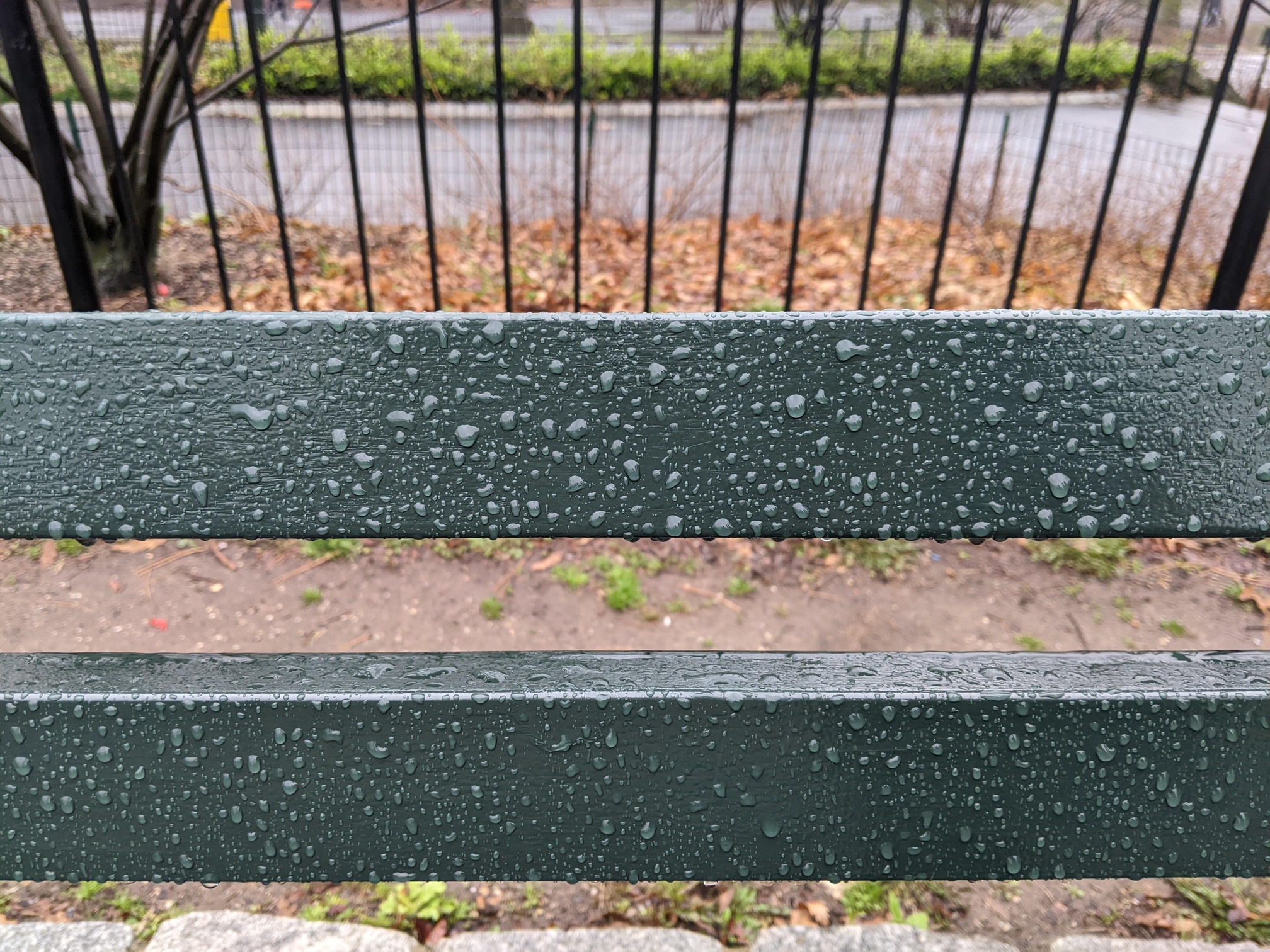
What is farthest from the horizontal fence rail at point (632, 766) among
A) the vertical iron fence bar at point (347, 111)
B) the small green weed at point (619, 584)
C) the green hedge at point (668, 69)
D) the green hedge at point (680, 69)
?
the green hedge at point (680, 69)

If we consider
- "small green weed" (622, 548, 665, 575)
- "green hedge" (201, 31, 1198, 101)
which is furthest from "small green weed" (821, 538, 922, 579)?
"green hedge" (201, 31, 1198, 101)

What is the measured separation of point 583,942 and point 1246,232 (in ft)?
9.01

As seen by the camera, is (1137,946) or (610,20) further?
(610,20)

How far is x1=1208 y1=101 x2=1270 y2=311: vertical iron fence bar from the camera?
255cm

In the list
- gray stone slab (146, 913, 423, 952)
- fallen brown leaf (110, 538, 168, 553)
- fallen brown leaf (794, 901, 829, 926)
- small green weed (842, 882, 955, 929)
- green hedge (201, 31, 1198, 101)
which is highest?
gray stone slab (146, 913, 423, 952)

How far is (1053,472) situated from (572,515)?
53cm

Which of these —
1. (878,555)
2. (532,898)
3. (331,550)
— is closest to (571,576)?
(331,550)

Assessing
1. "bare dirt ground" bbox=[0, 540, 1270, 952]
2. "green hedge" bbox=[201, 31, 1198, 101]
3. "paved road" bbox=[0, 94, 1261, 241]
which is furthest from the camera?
"green hedge" bbox=[201, 31, 1198, 101]

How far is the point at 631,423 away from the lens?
3.09ft

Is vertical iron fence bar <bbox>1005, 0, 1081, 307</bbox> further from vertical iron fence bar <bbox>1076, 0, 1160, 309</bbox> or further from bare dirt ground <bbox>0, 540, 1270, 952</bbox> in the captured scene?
bare dirt ground <bbox>0, 540, 1270, 952</bbox>

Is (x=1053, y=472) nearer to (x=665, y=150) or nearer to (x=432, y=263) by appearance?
(x=432, y=263)

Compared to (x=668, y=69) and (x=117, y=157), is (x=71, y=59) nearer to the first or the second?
(x=117, y=157)

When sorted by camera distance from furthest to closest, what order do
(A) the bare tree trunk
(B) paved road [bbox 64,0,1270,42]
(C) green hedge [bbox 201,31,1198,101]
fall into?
(A) the bare tree trunk < (B) paved road [bbox 64,0,1270,42] < (C) green hedge [bbox 201,31,1198,101]

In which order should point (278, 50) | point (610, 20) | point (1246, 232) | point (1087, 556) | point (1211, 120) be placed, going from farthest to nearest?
point (610, 20)
point (278, 50)
point (1087, 556)
point (1246, 232)
point (1211, 120)
